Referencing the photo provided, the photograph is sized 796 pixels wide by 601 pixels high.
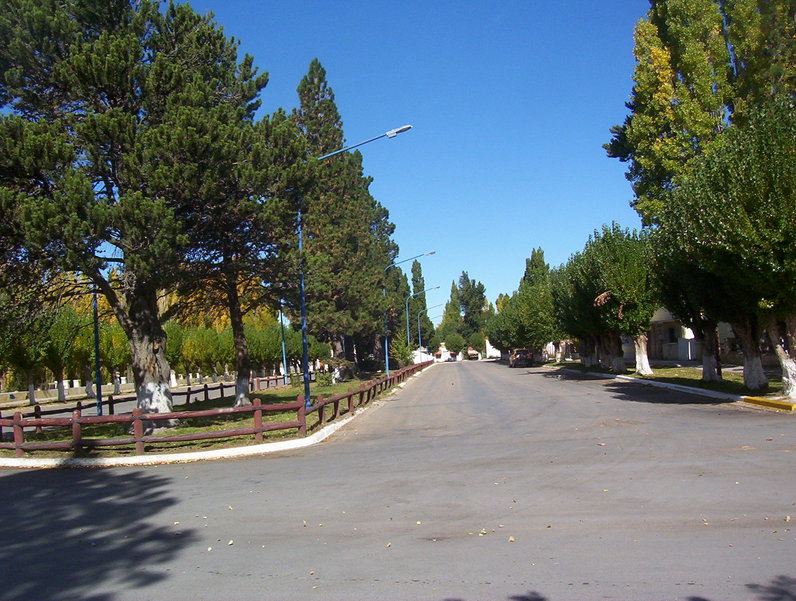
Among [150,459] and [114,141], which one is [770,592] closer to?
[150,459]

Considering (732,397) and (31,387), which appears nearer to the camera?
(732,397)

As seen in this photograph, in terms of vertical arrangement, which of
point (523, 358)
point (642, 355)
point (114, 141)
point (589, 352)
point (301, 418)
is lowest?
point (301, 418)

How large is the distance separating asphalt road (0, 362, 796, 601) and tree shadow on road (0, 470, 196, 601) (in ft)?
0.10

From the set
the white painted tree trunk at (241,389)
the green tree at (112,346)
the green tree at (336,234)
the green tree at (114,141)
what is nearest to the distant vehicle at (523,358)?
the green tree at (336,234)

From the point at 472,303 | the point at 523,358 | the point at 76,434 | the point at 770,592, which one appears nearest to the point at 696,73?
the point at 76,434

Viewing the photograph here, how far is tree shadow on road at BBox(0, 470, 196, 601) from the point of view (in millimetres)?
6258

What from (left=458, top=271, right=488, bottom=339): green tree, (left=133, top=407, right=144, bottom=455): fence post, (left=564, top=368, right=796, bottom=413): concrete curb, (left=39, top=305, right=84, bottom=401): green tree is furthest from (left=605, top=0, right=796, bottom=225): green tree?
(left=458, top=271, right=488, bottom=339): green tree

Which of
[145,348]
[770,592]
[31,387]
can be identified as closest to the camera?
[770,592]

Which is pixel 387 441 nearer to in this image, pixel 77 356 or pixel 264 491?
pixel 264 491

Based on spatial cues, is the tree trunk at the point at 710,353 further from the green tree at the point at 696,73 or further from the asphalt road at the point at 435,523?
the asphalt road at the point at 435,523

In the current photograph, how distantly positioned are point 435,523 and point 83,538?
13.3ft

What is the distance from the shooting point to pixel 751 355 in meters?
20.9

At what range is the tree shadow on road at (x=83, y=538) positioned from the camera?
6258mm

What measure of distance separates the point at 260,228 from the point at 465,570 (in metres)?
14.2
